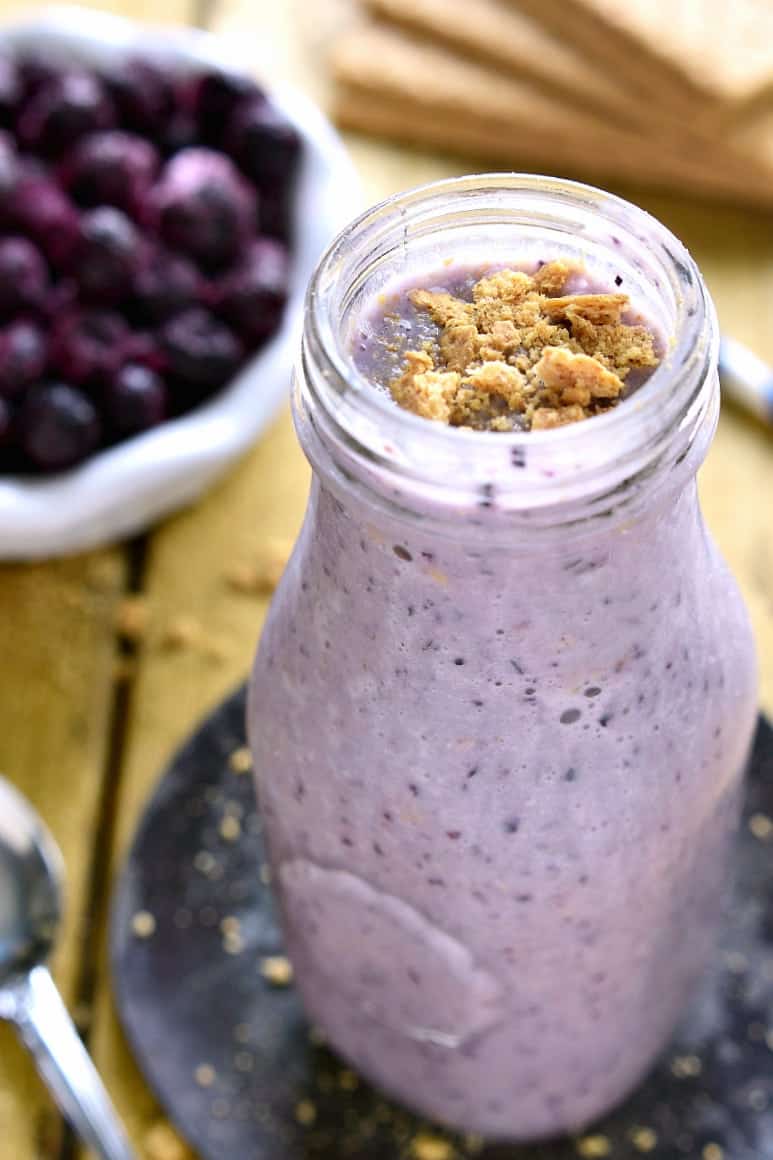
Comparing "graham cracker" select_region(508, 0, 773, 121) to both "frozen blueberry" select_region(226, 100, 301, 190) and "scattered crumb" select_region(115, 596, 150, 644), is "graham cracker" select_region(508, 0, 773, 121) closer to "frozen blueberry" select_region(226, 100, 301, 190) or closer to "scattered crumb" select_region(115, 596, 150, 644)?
"frozen blueberry" select_region(226, 100, 301, 190)

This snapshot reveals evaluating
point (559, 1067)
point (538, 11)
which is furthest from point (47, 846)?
point (538, 11)

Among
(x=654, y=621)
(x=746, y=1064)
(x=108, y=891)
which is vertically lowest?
(x=108, y=891)

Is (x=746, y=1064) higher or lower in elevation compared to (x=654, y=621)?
lower

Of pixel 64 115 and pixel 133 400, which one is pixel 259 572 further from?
pixel 64 115

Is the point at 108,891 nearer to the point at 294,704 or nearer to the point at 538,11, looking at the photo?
the point at 294,704

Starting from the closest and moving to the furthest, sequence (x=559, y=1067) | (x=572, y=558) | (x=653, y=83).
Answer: (x=572, y=558), (x=559, y=1067), (x=653, y=83)

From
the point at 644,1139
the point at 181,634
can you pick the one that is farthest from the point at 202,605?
the point at 644,1139

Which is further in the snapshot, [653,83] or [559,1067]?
[653,83]
